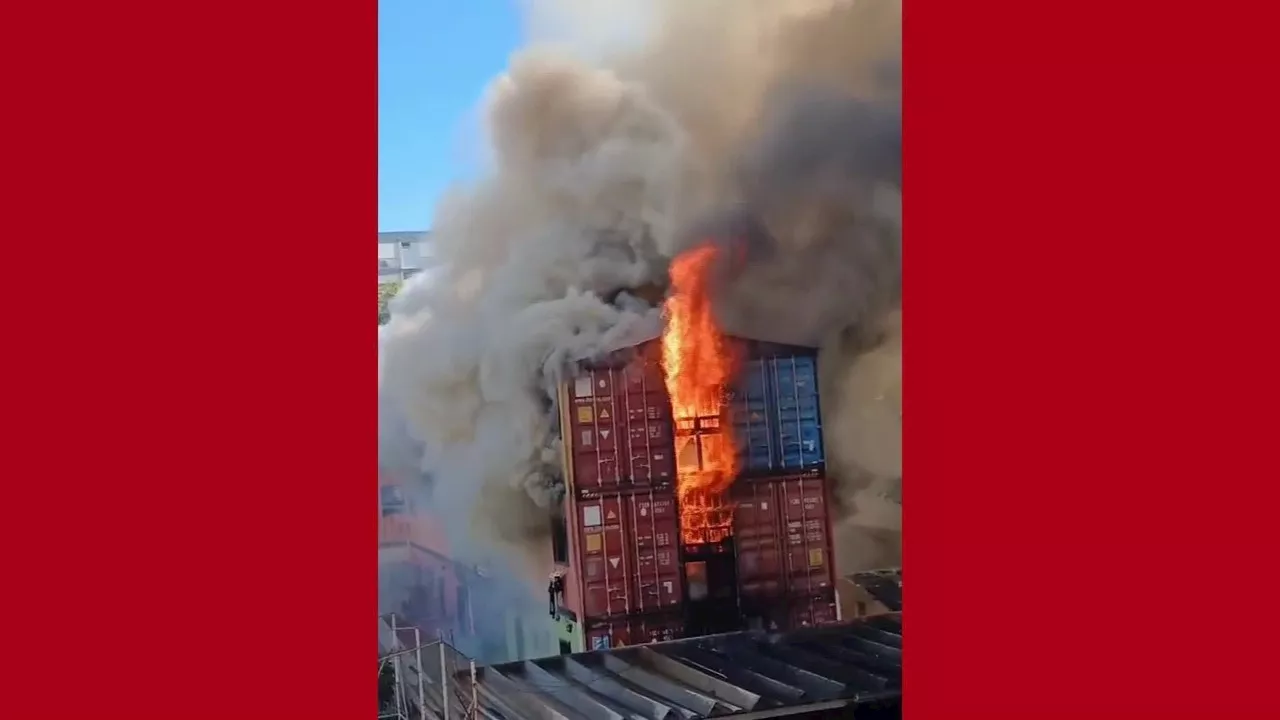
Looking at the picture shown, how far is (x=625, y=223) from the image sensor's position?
13.0 ft

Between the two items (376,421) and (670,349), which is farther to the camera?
(670,349)

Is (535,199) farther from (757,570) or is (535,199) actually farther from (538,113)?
(757,570)

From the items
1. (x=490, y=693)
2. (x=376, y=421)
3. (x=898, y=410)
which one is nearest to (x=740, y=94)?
(x=898, y=410)

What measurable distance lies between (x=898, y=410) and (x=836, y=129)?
1.10 meters

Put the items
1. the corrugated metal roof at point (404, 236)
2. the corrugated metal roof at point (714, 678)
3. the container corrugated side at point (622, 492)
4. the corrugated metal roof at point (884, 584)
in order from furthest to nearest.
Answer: the corrugated metal roof at point (884, 584) < the container corrugated side at point (622, 492) < the corrugated metal roof at point (714, 678) < the corrugated metal roof at point (404, 236)

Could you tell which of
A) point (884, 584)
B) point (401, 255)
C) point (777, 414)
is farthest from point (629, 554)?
point (401, 255)

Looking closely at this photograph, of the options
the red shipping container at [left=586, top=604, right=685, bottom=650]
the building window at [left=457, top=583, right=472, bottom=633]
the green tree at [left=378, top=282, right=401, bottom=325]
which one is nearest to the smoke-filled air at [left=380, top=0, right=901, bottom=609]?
the green tree at [left=378, top=282, right=401, bottom=325]

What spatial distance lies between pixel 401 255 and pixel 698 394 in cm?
118

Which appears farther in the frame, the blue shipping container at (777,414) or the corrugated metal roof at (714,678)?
the blue shipping container at (777,414)

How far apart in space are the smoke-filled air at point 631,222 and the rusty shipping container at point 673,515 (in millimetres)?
95

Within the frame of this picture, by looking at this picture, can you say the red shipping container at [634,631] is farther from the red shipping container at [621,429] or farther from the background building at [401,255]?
the background building at [401,255]

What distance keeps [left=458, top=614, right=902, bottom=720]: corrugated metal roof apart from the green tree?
1.27m

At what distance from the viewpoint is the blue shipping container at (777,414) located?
4.15m

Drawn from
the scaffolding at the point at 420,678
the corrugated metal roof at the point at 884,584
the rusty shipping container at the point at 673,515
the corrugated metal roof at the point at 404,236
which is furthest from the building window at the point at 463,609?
the corrugated metal roof at the point at 884,584
